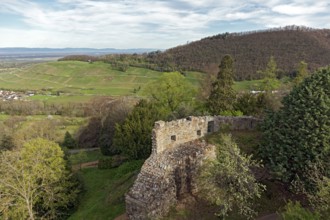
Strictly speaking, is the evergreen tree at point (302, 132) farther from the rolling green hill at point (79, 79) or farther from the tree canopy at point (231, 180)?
the rolling green hill at point (79, 79)

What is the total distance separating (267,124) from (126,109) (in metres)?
29.2

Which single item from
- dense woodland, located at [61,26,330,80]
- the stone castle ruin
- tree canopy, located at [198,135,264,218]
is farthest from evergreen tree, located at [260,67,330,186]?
dense woodland, located at [61,26,330,80]

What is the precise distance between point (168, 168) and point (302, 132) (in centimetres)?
870

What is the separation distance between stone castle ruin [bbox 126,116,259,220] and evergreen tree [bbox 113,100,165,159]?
13783 mm

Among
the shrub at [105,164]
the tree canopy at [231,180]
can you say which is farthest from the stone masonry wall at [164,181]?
the shrub at [105,164]

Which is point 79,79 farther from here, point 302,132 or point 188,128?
point 302,132

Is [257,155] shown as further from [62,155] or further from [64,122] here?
[64,122]

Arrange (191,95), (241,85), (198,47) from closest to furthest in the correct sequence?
(191,95)
(241,85)
(198,47)

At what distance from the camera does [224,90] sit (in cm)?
3456

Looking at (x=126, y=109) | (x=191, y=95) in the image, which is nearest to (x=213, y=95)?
(x=191, y=95)

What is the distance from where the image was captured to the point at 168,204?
62.5ft

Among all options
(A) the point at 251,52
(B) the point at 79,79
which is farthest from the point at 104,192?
(B) the point at 79,79

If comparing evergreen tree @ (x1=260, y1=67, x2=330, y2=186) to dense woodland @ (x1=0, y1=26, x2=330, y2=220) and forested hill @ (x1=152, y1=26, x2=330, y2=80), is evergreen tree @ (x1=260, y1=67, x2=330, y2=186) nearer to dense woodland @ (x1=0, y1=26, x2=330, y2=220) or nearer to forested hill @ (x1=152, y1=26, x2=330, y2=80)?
dense woodland @ (x1=0, y1=26, x2=330, y2=220)

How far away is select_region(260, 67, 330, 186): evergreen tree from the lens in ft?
54.5
